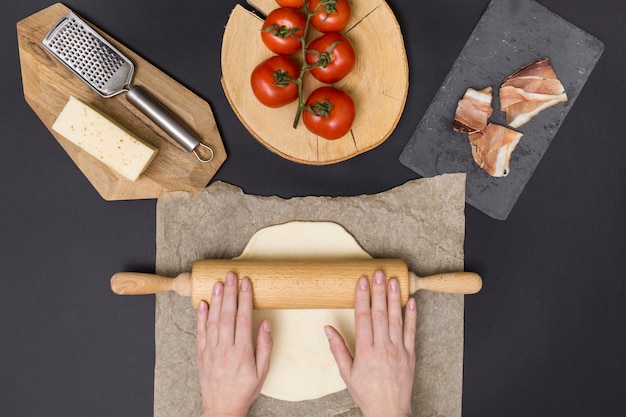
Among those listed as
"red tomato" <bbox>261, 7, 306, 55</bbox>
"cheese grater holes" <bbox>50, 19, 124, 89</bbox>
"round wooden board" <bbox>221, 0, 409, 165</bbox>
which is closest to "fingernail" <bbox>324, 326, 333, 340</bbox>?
"round wooden board" <bbox>221, 0, 409, 165</bbox>

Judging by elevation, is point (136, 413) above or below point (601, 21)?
below

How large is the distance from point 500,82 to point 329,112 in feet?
1.32

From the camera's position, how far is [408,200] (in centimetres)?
117

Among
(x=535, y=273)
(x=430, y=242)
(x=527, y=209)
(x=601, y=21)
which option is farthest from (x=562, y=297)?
(x=601, y=21)

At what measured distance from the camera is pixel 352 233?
1.17 meters

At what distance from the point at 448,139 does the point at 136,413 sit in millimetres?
861

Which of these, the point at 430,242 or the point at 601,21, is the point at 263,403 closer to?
the point at 430,242

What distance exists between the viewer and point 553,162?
1.20m

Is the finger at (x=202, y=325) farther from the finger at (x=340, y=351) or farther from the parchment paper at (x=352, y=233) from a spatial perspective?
the finger at (x=340, y=351)

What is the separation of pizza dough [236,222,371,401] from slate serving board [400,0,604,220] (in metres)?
0.30

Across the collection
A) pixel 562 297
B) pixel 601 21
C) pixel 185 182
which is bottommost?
pixel 562 297

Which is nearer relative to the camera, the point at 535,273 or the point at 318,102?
the point at 318,102

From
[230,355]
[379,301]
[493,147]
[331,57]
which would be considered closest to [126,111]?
[331,57]

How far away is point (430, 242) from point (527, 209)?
0.74ft
